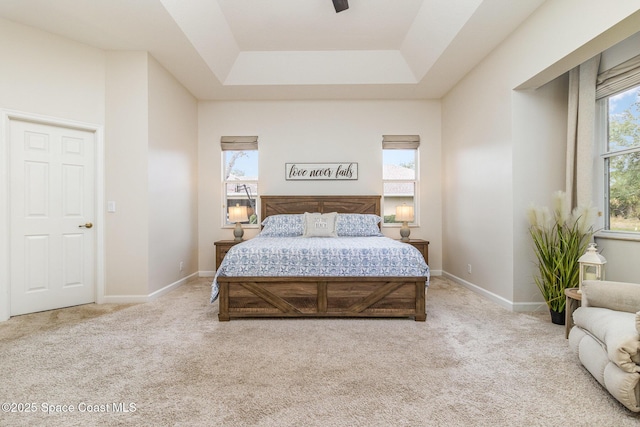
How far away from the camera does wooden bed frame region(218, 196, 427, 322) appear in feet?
9.66

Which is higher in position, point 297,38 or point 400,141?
point 297,38

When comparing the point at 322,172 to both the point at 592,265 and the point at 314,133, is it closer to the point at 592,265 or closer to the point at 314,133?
the point at 314,133

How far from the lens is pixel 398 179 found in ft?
16.9

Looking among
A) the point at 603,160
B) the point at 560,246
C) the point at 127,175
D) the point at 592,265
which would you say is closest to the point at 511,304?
the point at 560,246

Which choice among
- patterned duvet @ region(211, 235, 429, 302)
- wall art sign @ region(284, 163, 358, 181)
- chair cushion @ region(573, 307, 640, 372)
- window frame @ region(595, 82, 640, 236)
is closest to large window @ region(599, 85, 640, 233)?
window frame @ region(595, 82, 640, 236)

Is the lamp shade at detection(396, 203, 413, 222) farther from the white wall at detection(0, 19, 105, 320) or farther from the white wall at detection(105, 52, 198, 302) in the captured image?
the white wall at detection(0, 19, 105, 320)

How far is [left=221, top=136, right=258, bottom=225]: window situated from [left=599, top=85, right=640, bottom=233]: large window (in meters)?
4.37

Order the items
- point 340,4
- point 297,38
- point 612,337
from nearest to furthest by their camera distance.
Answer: point 612,337 < point 340,4 < point 297,38

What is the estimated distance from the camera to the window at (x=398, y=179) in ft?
16.9

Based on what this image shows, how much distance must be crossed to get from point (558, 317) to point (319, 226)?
2.67m

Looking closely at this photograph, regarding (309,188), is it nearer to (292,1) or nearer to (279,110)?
(279,110)

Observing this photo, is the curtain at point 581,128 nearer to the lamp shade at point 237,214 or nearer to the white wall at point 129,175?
the lamp shade at point 237,214

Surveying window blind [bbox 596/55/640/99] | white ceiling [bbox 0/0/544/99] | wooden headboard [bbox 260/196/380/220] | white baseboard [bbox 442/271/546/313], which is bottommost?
white baseboard [bbox 442/271/546/313]

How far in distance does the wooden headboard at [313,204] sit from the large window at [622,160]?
9.04 feet
